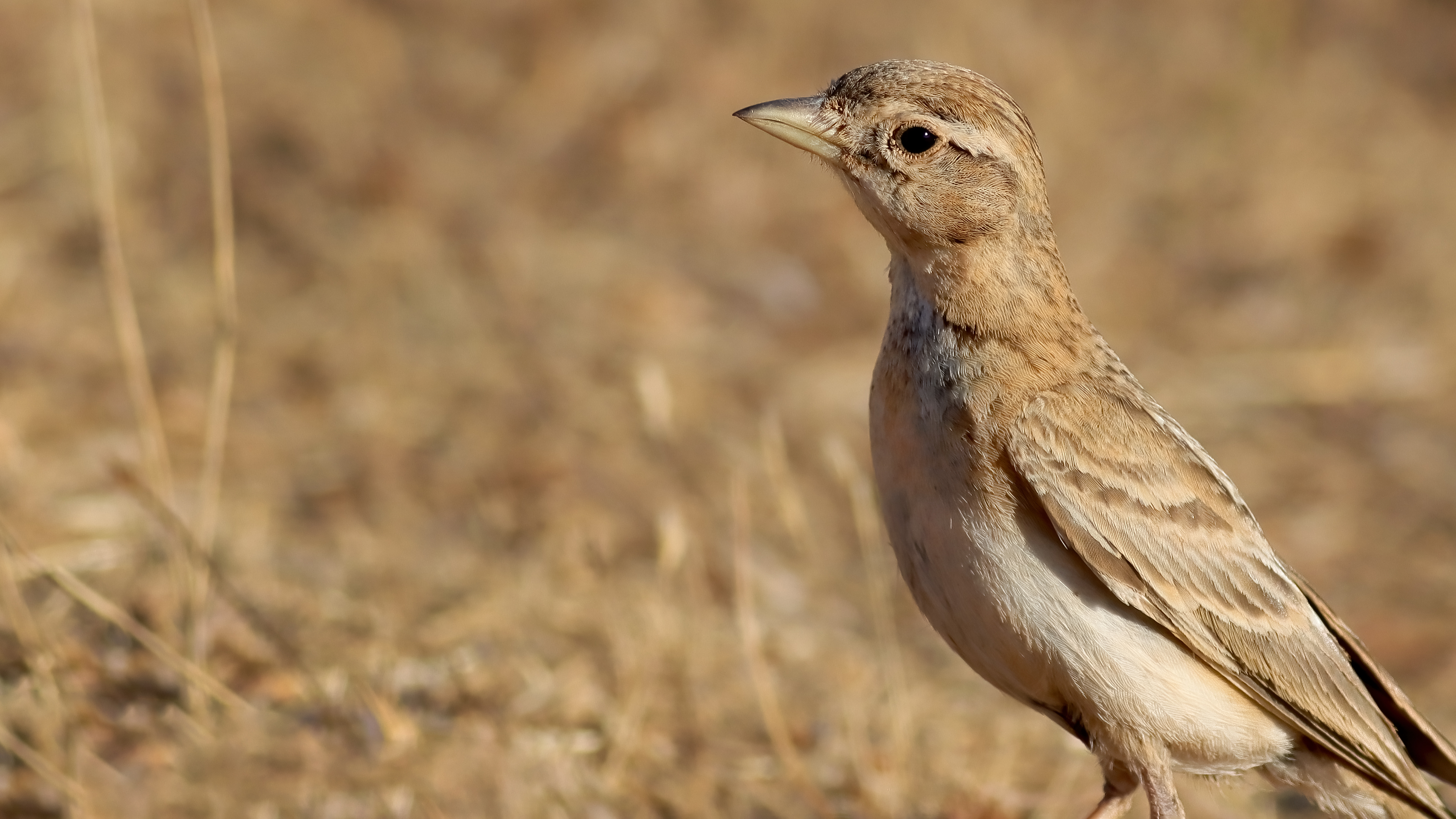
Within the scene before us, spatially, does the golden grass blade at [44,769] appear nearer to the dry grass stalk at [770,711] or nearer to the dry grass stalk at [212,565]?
the dry grass stalk at [212,565]

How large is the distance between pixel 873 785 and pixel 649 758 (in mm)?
832

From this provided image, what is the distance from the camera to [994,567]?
12.4 feet

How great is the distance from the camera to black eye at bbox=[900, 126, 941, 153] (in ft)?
13.6

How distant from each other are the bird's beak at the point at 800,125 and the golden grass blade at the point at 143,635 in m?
2.46

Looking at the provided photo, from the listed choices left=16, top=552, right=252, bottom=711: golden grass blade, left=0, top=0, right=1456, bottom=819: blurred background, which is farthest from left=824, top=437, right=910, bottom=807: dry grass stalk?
left=16, top=552, right=252, bottom=711: golden grass blade

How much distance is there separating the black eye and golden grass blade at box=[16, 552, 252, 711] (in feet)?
9.14

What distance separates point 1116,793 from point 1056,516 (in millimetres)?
1046

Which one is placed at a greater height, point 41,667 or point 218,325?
point 218,325

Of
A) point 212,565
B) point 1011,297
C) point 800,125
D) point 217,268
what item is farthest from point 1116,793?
point 217,268

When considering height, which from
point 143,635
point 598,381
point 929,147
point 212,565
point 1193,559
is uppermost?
point 598,381

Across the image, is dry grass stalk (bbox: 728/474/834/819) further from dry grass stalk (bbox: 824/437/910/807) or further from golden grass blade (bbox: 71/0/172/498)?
golden grass blade (bbox: 71/0/172/498)

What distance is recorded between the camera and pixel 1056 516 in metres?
3.83

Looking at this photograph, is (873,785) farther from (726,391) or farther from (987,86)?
(726,391)

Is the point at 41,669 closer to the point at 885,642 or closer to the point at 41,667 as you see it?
the point at 41,667
